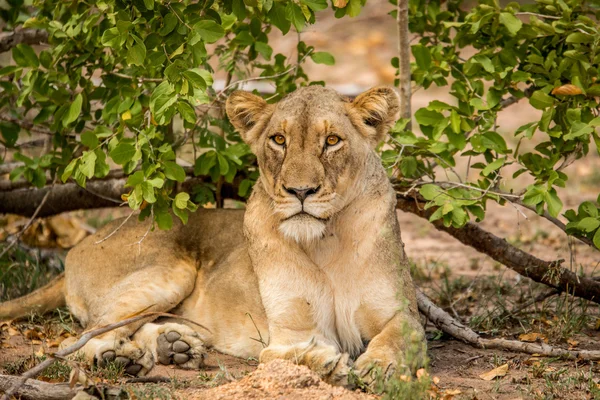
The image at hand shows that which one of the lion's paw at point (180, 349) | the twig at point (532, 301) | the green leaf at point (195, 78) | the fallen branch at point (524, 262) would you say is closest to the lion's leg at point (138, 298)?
the lion's paw at point (180, 349)

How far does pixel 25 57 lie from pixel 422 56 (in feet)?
8.17

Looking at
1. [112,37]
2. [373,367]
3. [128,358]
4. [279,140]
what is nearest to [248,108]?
[279,140]

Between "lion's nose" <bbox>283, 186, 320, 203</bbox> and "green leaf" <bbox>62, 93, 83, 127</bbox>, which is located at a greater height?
"green leaf" <bbox>62, 93, 83, 127</bbox>

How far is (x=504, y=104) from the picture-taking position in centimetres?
575

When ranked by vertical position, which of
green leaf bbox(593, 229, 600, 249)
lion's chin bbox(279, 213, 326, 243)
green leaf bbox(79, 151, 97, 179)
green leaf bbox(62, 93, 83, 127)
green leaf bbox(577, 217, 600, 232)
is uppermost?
green leaf bbox(62, 93, 83, 127)

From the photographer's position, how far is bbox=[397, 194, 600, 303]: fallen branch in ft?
18.0

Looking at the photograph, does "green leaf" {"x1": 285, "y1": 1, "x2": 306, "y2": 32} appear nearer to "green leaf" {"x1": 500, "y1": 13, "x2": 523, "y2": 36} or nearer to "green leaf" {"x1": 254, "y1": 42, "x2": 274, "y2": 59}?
"green leaf" {"x1": 254, "y1": 42, "x2": 274, "y2": 59}

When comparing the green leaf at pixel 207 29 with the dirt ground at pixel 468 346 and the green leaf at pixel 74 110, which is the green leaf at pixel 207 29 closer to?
the green leaf at pixel 74 110

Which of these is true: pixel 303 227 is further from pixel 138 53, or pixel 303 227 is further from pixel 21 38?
pixel 21 38

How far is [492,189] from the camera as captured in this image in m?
5.40

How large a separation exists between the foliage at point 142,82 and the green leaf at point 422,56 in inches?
24.0

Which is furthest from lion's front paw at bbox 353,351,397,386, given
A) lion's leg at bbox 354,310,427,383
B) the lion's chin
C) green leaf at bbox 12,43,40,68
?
green leaf at bbox 12,43,40,68

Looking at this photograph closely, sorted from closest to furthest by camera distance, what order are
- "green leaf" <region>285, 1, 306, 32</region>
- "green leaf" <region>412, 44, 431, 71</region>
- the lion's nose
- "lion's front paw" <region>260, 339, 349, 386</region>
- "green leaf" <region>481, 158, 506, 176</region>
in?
"lion's front paw" <region>260, 339, 349, 386</region> → the lion's nose → "green leaf" <region>285, 1, 306, 32</region> → "green leaf" <region>481, 158, 506, 176</region> → "green leaf" <region>412, 44, 431, 71</region>

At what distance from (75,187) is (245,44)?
78.3 inches
